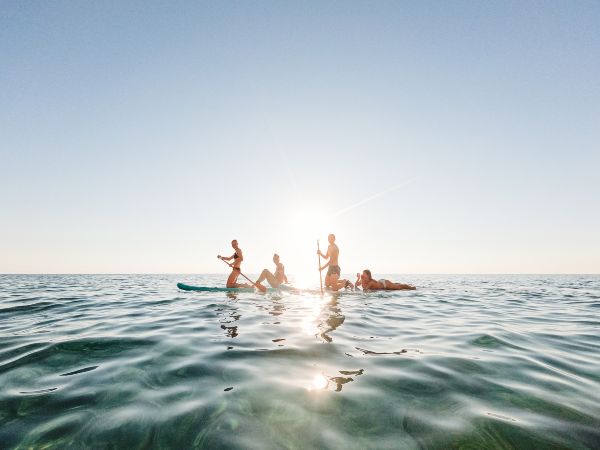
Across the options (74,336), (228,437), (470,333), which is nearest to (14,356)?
(74,336)

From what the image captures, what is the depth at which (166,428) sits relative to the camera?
2.79 metres

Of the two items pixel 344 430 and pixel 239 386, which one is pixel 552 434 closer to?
pixel 344 430

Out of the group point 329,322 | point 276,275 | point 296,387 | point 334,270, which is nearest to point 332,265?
point 334,270

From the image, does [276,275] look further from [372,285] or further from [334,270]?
[372,285]

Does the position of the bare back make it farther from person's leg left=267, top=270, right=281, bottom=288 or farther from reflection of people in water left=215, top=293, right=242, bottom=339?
reflection of people in water left=215, top=293, right=242, bottom=339

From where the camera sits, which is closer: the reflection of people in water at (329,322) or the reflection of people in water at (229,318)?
the reflection of people in water at (329,322)

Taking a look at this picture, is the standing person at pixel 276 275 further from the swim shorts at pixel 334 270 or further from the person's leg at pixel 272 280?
the swim shorts at pixel 334 270

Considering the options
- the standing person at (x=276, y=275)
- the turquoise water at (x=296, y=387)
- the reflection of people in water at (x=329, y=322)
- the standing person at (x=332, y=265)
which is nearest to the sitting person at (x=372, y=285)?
the standing person at (x=332, y=265)

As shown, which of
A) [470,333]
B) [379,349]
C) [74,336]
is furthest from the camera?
[470,333]

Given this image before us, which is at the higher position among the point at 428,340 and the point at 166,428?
the point at 428,340

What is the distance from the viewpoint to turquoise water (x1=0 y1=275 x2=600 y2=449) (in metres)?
2.71

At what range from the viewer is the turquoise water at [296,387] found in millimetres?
2715

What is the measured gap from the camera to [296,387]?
368cm

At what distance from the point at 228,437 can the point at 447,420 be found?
78.9 inches
